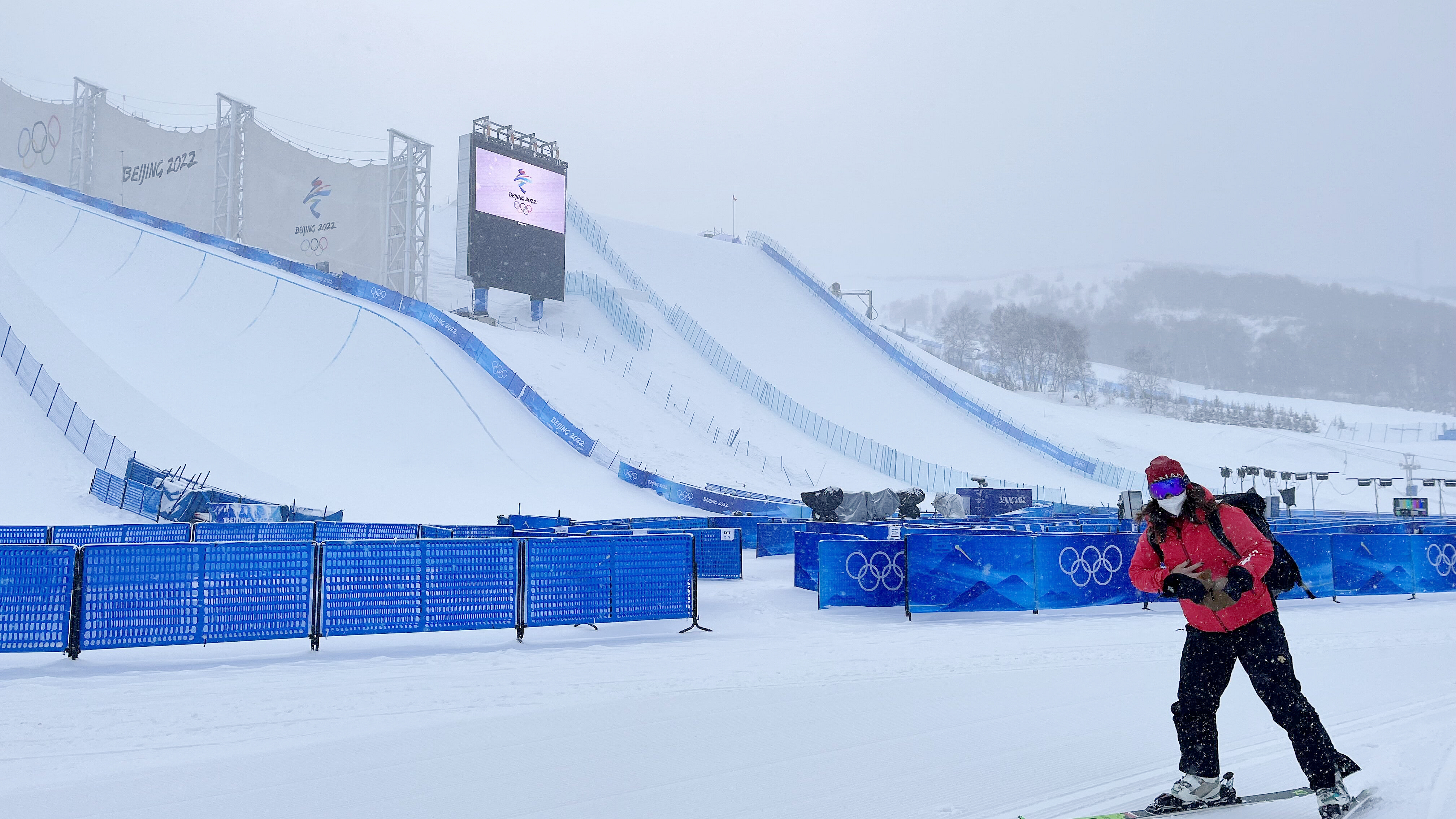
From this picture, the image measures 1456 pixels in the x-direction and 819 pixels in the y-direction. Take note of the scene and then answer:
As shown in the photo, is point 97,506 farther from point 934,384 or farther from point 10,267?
point 934,384

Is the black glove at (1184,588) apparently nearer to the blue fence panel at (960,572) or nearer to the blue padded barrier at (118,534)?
the blue fence panel at (960,572)

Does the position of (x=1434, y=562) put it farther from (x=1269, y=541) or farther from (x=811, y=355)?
(x=811, y=355)

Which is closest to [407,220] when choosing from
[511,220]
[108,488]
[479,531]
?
[511,220]

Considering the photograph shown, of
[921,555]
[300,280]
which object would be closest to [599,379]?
[300,280]

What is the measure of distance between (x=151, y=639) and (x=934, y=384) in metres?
51.2

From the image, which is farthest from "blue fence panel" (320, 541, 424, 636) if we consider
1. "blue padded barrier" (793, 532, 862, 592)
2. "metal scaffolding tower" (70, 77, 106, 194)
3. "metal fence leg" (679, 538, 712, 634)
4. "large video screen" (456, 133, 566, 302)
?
"metal scaffolding tower" (70, 77, 106, 194)

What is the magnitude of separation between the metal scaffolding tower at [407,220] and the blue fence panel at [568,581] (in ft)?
137

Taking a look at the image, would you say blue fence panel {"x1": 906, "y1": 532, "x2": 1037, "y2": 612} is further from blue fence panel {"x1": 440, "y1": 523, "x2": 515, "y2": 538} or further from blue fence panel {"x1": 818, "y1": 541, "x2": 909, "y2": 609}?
blue fence panel {"x1": 440, "y1": 523, "x2": 515, "y2": 538}

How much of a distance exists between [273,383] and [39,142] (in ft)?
167

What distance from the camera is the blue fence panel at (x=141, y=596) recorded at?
8.57 meters

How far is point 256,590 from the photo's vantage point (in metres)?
9.16

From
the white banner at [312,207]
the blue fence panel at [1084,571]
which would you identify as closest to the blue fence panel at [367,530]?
the blue fence panel at [1084,571]

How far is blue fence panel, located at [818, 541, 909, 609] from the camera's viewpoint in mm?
12820

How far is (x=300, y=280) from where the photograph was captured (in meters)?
40.6
